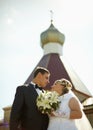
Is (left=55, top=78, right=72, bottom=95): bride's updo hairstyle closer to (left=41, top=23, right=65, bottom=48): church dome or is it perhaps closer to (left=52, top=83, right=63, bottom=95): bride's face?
(left=52, top=83, right=63, bottom=95): bride's face

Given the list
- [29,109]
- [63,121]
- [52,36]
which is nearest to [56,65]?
[52,36]

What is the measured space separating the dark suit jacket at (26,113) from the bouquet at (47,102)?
0.29 ft

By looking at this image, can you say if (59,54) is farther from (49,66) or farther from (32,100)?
(32,100)

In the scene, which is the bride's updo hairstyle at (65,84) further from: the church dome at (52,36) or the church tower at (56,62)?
the church dome at (52,36)

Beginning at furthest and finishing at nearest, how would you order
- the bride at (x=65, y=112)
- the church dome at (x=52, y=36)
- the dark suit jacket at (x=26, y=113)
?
the church dome at (x=52, y=36)
the bride at (x=65, y=112)
the dark suit jacket at (x=26, y=113)

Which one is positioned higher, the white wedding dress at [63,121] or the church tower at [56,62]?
the church tower at [56,62]

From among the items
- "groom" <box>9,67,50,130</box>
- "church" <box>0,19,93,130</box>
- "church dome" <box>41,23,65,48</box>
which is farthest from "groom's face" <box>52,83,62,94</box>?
"church dome" <box>41,23,65,48</box>

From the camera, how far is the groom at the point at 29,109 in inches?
181

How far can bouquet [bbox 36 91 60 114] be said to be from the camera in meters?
4.66

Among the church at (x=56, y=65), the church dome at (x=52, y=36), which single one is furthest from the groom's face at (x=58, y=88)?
the church dome at (x=52, y=36)

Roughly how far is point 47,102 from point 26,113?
0.33 metres

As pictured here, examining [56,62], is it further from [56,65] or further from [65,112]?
[65,112]

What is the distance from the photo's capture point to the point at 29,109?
4.68 m

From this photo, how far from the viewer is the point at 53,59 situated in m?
20.9
